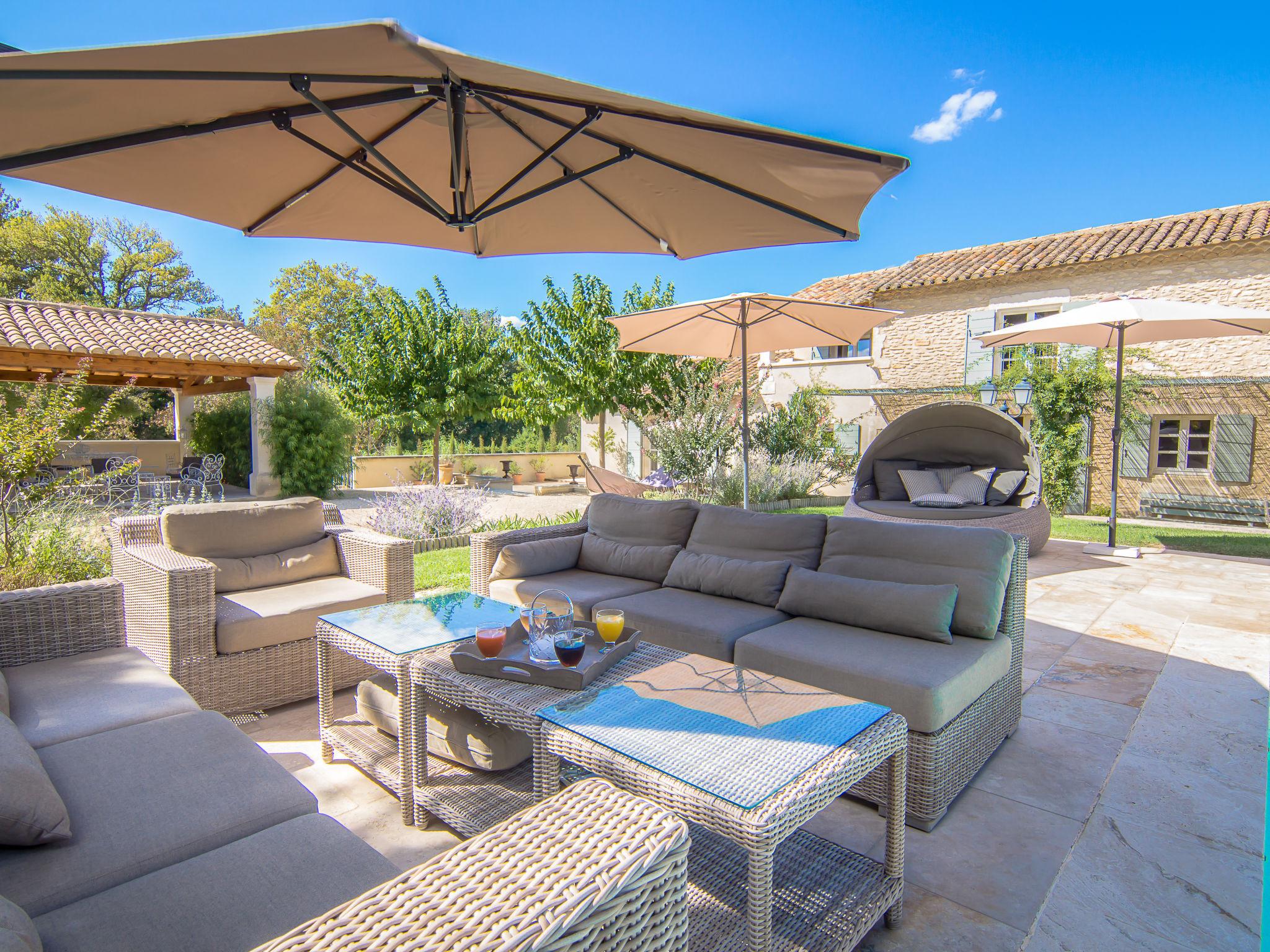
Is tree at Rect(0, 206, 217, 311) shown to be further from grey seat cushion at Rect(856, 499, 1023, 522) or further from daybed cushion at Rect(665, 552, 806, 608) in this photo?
daybed cushion at Rect(665, 552, 806, 608)

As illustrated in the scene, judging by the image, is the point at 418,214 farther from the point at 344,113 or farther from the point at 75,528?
the point at 75,528

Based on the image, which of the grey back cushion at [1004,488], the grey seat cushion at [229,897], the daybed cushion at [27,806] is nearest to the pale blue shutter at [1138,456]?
the grey back cushion at [1004,488]

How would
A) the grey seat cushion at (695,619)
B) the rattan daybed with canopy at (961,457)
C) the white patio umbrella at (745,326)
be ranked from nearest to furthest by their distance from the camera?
the grey seat cushion at (695,619) → the white patio umbrella at (745,326) → the rattan daybed with canopy at (961,457)

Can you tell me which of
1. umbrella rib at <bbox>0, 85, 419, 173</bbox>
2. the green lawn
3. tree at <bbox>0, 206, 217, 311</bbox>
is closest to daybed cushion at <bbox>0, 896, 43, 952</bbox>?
umbrella rib at <bbox>0, 85, 419, 173</bbox>

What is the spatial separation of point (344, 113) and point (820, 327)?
452cm

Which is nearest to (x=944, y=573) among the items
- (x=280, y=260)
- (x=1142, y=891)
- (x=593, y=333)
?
(x=1142, y=891)

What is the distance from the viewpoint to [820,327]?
19.9 feet

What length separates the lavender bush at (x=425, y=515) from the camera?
23.7 ft

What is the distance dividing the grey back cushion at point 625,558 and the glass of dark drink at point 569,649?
5.19 feet

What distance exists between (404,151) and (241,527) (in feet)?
7.23

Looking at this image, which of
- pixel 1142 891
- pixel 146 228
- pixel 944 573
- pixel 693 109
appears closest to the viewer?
pixel 1142 891

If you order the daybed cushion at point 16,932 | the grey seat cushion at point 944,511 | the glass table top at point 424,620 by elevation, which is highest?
the daybed cushion at point 16,932

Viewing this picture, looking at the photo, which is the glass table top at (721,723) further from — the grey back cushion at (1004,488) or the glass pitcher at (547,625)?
the grey back cushion at (1004,488)

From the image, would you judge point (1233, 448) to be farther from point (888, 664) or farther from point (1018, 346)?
point (888, 664)
